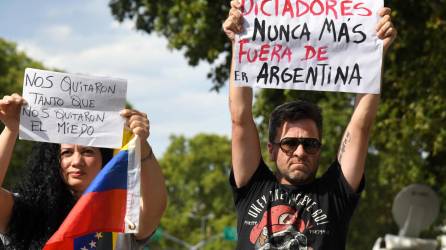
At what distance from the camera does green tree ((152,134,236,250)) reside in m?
68.2

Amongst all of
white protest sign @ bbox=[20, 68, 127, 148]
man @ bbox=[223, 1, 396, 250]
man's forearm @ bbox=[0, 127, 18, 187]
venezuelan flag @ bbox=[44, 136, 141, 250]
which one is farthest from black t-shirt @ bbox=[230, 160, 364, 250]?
man's forearm @ bbox=[0, 127, 18, 187]

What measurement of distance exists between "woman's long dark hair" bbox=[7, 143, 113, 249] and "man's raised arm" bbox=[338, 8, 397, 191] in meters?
1.18

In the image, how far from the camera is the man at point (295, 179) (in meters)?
4.76

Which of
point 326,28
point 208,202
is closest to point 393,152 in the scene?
point 326,28

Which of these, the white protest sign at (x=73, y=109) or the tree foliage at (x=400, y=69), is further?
the tree foliage at (x=400, y=69)

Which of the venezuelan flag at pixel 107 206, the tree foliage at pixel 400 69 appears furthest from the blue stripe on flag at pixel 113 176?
the tree foliage at pixel 400 69

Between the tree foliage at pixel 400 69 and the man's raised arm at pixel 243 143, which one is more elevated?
the tree foliage at pixel 400 69

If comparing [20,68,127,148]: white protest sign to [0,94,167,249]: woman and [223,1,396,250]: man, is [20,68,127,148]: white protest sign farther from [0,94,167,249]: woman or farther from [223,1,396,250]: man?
[223,1,396,250]: man

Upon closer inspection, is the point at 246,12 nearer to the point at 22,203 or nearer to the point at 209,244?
the point at 22,203

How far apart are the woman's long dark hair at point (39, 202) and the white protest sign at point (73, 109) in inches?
Result: 4.8

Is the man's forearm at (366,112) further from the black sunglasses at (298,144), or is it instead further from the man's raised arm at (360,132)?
the black sunglasses at (298,144)

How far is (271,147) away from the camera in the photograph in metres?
4.97

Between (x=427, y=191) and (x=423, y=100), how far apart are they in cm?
135

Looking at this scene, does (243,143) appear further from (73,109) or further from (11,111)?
(11,111)
